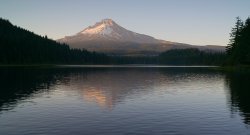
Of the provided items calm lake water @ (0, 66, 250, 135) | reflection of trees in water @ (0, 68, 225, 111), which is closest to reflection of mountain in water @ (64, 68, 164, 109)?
reflection of trees in water @ (0, 68, 225, 111)

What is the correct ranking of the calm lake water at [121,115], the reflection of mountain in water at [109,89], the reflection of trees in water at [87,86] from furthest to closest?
1. the reflection of trees in water at [87,86]
2. the reflection of mountain in water at [109,89]
3. the calm lake water at [121,115]

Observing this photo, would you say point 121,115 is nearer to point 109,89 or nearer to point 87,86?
point 109,89

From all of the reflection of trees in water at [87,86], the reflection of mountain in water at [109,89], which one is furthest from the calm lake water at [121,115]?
the reflection of trees in water at [87,86]

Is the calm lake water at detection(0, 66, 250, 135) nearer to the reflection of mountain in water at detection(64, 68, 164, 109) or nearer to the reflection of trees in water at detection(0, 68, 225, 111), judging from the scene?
the reflection of mountain in water at detection(64, 68, 164, 109)

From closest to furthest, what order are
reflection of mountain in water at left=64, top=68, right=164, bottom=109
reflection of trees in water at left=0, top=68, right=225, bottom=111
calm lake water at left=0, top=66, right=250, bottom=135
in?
calm lake water at left=0, top=66, right=250, bottom=135 → reflection of mountain in water at left=64, top=68, right=164, bottom=109 → reflection of trees in water at left=0, top=68, right=225, bottom=111

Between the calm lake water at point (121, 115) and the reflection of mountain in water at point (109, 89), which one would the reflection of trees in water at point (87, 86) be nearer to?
the reflection of mountain in water at point (109, 89)

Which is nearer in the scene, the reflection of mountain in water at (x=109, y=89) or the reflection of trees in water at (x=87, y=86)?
the reflection of mountain in water at (x=109, y=89)

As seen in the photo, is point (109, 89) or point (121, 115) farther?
point (109, 89)

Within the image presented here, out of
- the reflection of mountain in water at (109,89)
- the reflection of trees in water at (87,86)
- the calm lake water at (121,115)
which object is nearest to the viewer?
the calm lake water at (121,115)

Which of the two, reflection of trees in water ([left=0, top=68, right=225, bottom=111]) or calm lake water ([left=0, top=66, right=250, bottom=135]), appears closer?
calm lake water ([left=0, top=66, right=250, bottom=135])

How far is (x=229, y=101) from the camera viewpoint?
53.4 metres

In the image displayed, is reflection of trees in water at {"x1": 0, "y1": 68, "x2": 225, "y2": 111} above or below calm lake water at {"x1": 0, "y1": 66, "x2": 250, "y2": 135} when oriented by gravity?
above

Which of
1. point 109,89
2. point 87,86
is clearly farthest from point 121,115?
point 87,86

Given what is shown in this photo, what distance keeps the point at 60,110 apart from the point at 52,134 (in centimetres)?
1373
